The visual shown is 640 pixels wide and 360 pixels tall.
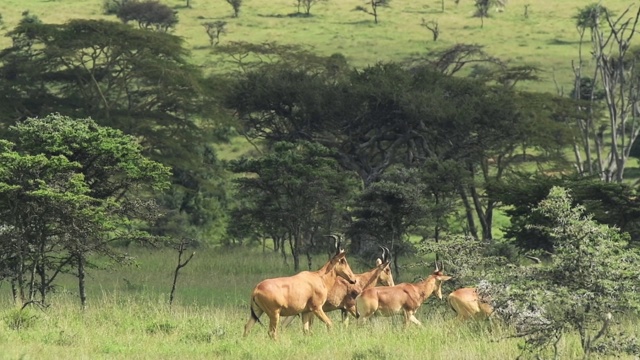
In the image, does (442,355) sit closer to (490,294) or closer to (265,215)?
(490,294)

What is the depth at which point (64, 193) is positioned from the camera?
1805 centimetres

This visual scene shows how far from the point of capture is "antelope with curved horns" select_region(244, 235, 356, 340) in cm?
1451

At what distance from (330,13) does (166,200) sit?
196 ft

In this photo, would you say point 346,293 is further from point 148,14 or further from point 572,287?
point 148,14

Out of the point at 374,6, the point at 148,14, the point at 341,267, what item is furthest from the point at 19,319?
the point at 374,6

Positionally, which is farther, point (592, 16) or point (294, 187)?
point (592, 16)

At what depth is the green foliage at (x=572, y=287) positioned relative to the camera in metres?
11.7

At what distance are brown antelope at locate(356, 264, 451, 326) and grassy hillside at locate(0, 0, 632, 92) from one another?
57.0m

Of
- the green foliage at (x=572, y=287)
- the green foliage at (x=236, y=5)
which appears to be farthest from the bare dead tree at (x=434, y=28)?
the green foliage at (x=572, y=287)

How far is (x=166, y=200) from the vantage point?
45844mm

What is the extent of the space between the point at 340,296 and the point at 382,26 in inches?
3145

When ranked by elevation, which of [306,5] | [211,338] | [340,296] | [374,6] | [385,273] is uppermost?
[211,338]

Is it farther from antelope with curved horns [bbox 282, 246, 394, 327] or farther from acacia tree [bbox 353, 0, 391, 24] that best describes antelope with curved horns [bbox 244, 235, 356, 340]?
acacia tree [bbox 353, 0, 391, 24]

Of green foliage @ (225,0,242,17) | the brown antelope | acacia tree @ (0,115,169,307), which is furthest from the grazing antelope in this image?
green foliage @ (225,0,242,17)
